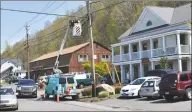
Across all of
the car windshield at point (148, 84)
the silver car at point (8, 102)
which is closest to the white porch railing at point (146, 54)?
the car windshield at point (148, 84)

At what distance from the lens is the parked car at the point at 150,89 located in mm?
24859

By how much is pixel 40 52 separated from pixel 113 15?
130ft

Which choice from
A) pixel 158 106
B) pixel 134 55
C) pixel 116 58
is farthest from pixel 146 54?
pixel 158 106

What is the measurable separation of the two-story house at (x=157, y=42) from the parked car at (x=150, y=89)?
45.7ft

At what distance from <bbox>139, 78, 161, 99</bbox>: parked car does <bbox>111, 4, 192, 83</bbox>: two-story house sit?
549 inches

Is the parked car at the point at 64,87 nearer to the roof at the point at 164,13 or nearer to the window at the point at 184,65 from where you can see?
the window at the point at 184,65

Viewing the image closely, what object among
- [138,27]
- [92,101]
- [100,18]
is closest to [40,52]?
[100,18]

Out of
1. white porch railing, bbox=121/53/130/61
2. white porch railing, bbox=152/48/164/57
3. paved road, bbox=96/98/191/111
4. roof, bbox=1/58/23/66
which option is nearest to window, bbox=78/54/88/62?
white porch railing, bbox=121/53/130/61

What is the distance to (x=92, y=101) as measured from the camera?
27141mm

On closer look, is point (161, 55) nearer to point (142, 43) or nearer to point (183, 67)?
point (183, 67)

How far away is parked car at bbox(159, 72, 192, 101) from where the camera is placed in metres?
22.1

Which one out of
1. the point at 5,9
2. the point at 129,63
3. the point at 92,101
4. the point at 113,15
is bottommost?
the point at 92,101

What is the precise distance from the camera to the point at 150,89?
25.0 meters

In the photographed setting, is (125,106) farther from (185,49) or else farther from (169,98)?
(185,49)
